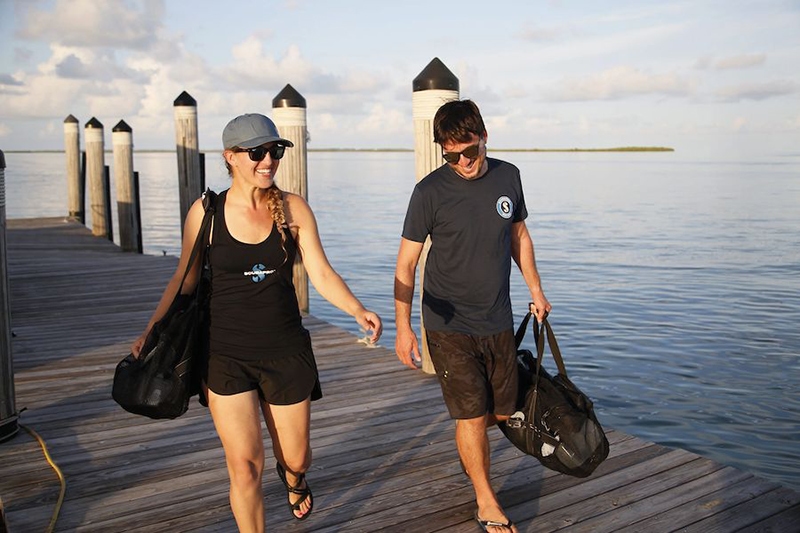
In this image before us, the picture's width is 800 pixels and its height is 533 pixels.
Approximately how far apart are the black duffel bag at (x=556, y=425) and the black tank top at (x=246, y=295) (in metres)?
1.16

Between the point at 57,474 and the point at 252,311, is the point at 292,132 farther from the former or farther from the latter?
the point at 252,311

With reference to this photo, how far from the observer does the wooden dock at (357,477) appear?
370cm

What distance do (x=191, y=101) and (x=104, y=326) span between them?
413 centimetres

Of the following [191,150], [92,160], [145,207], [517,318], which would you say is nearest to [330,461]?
[191,150]

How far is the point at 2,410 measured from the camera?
4.66 metres

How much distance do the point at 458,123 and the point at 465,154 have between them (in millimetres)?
138

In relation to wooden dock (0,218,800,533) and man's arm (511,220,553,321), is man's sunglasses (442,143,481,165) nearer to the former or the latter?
man's arm (511,220,553,321)

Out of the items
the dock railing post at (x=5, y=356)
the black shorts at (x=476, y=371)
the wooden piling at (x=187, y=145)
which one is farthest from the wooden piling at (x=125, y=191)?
the black shorts at (x=476, y=371)

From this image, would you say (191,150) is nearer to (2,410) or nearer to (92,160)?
(2,410)

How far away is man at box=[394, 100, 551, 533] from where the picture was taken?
357 centimetres

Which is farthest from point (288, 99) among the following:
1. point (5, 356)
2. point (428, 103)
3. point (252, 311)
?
point (252, 311)

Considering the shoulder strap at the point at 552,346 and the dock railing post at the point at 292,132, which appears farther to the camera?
the dock railing post at the point at 292,132

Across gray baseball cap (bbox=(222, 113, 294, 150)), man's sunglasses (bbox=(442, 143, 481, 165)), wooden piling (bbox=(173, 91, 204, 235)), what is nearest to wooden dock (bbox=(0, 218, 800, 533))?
man's sunglasses (bbox=(442, 143, 481, 165))

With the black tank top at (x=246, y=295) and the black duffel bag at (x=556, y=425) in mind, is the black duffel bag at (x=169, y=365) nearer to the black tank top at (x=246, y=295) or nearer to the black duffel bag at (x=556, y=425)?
the black tank top at (x=246, y=295)
